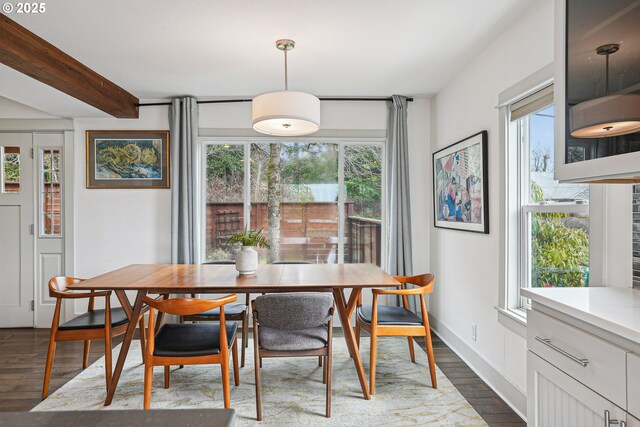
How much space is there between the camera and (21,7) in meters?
2.35

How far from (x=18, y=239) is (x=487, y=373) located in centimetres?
475

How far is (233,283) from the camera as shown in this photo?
8.66ft

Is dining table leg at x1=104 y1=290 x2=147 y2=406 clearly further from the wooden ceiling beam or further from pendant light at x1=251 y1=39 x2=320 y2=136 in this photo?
the wooden ceiling beam

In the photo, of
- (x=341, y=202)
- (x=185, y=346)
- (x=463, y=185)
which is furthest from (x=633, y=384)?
(x=341, y=202)

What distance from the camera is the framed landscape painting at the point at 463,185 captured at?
302 cm

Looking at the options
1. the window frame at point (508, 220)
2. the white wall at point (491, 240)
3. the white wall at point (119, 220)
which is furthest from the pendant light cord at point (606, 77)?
the white wall at point (119, 220)

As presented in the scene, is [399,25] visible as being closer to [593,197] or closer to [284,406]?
Result: [593,197]

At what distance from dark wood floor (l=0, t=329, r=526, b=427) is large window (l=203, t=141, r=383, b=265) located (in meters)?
1.34

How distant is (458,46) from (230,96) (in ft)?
7.63

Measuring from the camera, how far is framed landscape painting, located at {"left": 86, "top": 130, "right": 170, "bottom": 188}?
4.31m

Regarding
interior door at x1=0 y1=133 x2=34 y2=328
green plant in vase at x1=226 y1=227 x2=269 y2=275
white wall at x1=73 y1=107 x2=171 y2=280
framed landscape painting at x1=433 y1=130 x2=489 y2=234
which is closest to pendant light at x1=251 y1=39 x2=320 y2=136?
green plant in vase at x1=226 y1=227 x2=269 y2=275

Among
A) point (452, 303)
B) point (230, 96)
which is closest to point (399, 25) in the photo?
point (230, 96)

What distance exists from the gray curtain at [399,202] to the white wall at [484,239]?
309 mm

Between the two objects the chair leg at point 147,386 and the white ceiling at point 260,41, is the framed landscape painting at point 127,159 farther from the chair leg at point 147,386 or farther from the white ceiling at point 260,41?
the chair leg at point 147,386
